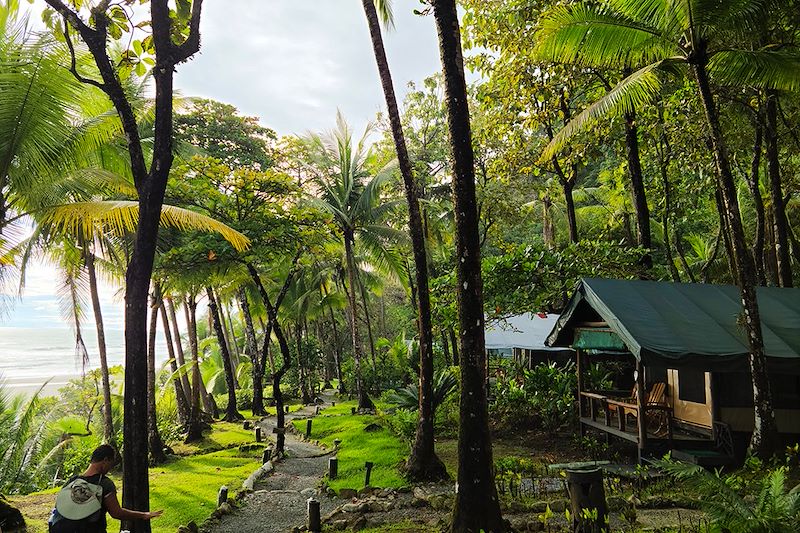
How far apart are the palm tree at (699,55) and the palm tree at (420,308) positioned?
280 centimetres

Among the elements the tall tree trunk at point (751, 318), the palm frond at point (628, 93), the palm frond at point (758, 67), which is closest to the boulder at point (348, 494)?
the tall tree trunk at point (751, 318)

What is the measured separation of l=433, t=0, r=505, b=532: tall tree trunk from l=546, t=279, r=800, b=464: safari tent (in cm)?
362

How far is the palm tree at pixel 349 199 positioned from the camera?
66.7 feet

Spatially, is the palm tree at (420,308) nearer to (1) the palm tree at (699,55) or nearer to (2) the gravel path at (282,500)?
(2) the gravel path at (282,500)

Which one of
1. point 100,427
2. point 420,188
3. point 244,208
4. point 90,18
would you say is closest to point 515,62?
point 244,208

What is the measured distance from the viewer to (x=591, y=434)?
12000 millimetres

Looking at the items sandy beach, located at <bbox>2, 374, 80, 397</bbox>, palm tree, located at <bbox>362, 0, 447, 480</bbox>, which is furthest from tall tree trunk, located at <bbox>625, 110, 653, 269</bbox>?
sandy beach, located at <bbox>2, 374, 80, 397</bbox>

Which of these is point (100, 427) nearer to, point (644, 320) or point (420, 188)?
point (420, 188)

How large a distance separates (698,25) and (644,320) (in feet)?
15.3

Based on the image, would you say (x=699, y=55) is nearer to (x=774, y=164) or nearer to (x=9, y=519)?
(x=774, y=164)

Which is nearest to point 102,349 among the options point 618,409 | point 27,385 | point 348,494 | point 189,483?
point 189,483

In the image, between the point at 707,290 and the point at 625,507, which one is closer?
the point at 625,507

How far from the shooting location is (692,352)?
26.7 ft

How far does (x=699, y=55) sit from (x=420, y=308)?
6111 mm
